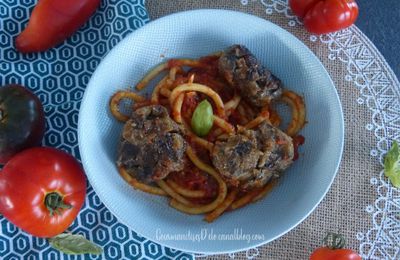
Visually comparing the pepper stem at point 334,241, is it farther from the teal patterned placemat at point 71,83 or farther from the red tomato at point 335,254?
the teal patterned placemat at point 71,83

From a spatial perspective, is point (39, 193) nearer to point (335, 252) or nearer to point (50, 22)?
point (50, 22)

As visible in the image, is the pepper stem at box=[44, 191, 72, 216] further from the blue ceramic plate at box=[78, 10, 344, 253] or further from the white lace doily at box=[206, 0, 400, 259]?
the white lace doily at box=[206, 0, 400, 259]

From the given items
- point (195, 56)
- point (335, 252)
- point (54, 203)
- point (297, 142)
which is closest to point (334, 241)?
point (335, 252)

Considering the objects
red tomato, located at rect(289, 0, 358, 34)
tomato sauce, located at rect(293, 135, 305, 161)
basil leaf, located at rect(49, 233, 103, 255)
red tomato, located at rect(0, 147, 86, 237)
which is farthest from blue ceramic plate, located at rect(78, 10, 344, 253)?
red tomato, located at rect(289, 0, 358, 34)

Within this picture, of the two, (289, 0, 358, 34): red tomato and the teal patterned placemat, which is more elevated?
(289, 0, 358, 34): red tomato

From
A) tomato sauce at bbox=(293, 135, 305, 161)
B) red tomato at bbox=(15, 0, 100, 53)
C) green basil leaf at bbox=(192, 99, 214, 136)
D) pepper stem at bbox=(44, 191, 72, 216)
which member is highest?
red tomato at bbox=(15, 0, 100, 53)

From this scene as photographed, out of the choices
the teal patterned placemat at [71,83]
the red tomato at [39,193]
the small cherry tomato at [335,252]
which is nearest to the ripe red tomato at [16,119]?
the red tomato at [39,193]

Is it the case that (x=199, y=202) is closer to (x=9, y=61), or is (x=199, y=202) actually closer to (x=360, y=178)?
(x=360, y=178)
